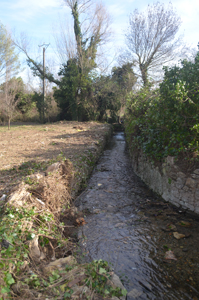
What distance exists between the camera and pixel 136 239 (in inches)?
159

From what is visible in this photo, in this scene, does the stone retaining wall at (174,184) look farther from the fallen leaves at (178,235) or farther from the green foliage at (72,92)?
the green foliage at (72,92)

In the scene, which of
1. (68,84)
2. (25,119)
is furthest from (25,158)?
(25,119)

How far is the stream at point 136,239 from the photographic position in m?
2.93

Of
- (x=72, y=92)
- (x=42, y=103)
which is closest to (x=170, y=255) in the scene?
(x=72, y=92)

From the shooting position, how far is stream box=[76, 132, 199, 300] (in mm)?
2932

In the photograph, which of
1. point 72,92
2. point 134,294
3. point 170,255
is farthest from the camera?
point 72,92

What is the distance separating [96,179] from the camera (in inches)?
294

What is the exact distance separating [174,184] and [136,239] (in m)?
1.88

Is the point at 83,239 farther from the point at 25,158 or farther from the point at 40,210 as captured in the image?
the point at 25,158

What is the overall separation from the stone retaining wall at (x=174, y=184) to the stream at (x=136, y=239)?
0.75ft

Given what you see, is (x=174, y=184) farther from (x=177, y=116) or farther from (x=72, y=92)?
(x=72, y=92)

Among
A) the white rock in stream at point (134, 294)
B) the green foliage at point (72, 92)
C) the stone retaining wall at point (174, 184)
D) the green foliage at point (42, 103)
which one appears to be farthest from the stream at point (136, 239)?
the green foliage at point (42, 103)

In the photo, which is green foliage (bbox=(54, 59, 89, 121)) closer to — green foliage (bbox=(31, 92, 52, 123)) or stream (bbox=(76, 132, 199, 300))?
green foliage (bbox=(31, 92, 52, 123))

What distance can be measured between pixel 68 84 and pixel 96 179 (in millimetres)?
15917
